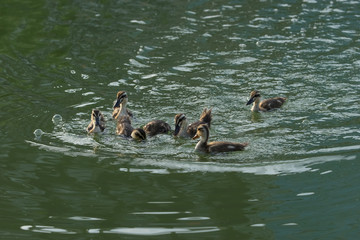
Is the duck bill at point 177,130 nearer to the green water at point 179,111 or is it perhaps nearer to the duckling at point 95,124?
the green water at point 179,111

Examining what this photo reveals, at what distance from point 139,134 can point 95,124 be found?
68 centimetres

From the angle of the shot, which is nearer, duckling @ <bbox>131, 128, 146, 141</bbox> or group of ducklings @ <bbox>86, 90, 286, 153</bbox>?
group of ducklings @ <bbox>86, 90, 286, 153</bbox>

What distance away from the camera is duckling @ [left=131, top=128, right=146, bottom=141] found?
9.47 m

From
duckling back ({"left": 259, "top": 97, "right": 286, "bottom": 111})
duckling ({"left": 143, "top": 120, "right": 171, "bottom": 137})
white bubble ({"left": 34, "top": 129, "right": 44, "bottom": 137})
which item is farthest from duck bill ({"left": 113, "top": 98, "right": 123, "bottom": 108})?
duckling back ({"left": 259, "top": 97, "right": 286, "bottom": 111})

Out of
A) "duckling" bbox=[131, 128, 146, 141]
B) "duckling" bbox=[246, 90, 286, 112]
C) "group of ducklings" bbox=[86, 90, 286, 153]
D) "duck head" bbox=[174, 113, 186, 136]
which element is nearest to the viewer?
"group of ducklings" bbox=[86, 90, 286, 153]

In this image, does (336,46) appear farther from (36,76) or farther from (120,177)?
(120,177)

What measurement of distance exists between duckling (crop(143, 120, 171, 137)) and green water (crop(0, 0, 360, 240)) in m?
0.09

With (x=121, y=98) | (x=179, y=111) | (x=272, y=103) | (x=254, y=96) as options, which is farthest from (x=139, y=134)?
(x=272, y=103)

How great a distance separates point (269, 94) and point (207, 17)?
4.90 metres

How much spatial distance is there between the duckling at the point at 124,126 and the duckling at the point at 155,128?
231mm

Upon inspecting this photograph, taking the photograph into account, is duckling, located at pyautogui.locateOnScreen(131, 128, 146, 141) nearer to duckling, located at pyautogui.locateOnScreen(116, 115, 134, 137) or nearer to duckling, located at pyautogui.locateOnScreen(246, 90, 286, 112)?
duckling, located at pyautogui.locateOnScreen(116, 115, 134, 137)

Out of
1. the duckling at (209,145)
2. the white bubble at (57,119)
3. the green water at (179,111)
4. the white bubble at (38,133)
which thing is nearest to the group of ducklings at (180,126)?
the duckling at (209,145)

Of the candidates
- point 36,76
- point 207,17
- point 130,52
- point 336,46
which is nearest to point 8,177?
point 36,76

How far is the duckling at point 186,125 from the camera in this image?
970 cm
